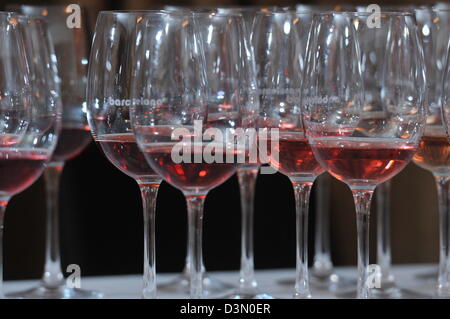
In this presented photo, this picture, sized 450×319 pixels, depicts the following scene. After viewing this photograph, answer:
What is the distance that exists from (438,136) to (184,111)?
319mm

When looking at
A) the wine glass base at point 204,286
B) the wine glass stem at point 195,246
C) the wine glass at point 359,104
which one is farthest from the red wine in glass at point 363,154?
the wine glass base at point 204,286

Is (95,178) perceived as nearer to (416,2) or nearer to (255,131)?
(416,2)

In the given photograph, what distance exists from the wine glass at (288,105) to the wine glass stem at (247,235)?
0.12 metres

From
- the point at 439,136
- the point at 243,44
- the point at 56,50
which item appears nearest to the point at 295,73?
the point at 243,44

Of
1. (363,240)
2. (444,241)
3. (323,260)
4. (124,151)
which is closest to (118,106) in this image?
(124,151)

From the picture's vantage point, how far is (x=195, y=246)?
876mm

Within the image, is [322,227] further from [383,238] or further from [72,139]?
[72,139]

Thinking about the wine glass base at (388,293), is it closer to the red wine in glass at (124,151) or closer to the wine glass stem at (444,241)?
the wine glass stem at (444,241)

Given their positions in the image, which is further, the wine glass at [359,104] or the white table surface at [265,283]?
the white table surface at [265,283]

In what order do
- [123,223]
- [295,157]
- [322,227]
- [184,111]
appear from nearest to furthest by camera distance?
1. [184,111]
2. [295,157]
3. [322,227]
4. [123,223]

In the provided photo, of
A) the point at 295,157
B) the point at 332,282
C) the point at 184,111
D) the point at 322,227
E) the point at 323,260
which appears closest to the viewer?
the point at 184,111

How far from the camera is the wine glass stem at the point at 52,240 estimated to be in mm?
1145

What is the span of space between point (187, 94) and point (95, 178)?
4.93 ft

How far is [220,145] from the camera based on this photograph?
0.87 metres
